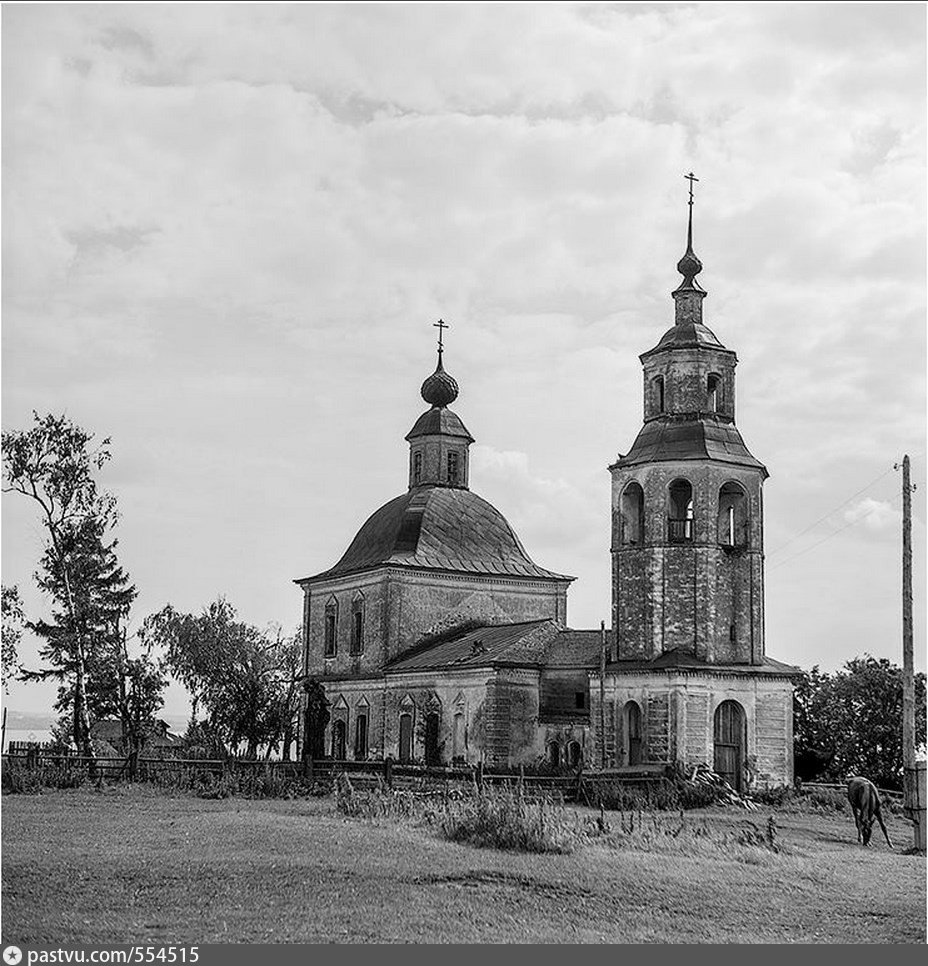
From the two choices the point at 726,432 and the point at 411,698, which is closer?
the point at 726,432

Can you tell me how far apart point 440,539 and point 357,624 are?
398cm

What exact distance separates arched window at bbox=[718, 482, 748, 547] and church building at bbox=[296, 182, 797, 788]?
0.13 feet

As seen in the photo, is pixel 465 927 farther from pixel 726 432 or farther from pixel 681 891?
pixel 726 432

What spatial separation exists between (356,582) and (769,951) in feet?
125

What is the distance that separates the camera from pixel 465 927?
1580cm

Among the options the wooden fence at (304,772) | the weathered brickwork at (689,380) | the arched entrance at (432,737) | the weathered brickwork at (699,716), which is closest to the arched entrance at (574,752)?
the weathered brickwork at (699,716)

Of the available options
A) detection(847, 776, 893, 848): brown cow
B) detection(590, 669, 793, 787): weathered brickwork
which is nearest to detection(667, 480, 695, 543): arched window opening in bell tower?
detection(590, 669, 793, 787): weathered brickwork

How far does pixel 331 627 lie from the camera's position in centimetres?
5438

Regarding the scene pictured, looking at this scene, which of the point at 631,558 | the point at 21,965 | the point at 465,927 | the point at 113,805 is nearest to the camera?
the point at 21,965

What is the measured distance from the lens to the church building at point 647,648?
39344 millimetres

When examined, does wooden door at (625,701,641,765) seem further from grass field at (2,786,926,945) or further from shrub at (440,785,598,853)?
shrub at (440,785,598,853)

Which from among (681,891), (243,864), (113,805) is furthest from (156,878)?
(113,805)

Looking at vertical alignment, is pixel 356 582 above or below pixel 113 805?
above

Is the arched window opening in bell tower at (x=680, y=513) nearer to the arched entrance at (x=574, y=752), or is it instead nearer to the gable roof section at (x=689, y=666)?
the gable roof section at (x=689, y=666)
